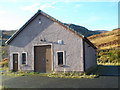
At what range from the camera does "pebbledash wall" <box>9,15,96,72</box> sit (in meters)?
16.0

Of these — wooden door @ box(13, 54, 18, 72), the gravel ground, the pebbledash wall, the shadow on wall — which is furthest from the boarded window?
wooden door @ box(13, 54, 18, 72)

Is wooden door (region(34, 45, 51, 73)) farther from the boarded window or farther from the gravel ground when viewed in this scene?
the gravel ground

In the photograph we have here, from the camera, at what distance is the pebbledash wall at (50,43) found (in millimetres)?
15977

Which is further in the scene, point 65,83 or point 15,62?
point 15,62

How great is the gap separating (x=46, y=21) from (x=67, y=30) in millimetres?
2689

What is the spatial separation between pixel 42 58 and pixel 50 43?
6.17ft

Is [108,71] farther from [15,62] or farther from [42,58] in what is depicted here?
[15,62]

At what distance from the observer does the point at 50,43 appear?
56.8 ft

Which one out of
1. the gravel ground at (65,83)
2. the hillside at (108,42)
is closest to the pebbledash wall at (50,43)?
the gravel ground at (65,83)

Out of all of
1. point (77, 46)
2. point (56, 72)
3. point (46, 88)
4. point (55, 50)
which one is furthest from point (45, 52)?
point (46, 88)

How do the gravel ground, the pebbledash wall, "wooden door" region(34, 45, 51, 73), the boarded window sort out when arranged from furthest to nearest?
"wooden door" region(34, 45, 51, 73) < the boarded window < the pebbledash wall < the gravel ground

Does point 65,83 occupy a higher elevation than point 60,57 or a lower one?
lower

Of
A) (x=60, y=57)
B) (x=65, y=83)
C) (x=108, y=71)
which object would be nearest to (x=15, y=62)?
(x=60, y=57)

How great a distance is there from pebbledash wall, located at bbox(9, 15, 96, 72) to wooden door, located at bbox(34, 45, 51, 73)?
1.42ft
